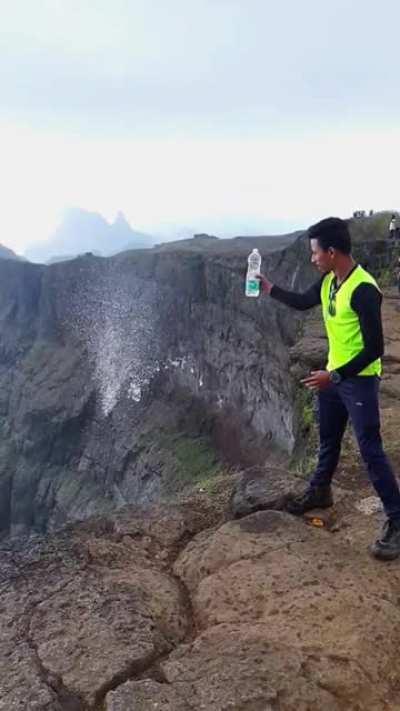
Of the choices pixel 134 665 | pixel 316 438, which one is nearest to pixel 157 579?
pixel 134 665

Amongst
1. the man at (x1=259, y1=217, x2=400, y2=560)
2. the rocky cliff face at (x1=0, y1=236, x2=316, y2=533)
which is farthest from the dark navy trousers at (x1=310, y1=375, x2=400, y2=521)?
the rocky cliff face at (x1=0, y1=236, x2=316, y2=533)

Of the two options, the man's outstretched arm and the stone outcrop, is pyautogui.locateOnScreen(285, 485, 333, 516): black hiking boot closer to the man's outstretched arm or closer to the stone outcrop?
the stone outcrop

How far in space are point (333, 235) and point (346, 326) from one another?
655 mm

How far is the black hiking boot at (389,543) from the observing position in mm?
4500

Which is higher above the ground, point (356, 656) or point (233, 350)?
point (356, 656)

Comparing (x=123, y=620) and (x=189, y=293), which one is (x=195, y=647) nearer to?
(x=123, y=620)

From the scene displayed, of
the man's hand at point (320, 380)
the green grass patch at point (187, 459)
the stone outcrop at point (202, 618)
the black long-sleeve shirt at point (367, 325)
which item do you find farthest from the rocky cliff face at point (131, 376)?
the black long-sleeve shirt at point (367, 325)

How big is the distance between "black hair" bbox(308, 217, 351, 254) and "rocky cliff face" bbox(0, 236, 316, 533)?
28962 mm

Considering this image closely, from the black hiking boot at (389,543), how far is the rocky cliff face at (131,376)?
28.7 metres

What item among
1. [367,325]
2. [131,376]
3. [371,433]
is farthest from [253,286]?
[131,376]

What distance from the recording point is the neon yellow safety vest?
4.47m

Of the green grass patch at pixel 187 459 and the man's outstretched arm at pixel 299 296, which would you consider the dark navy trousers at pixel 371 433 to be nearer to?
the man's outstretched arm at pixel 299 296

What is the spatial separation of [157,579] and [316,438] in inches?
161

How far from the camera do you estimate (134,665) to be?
3.62 metres
